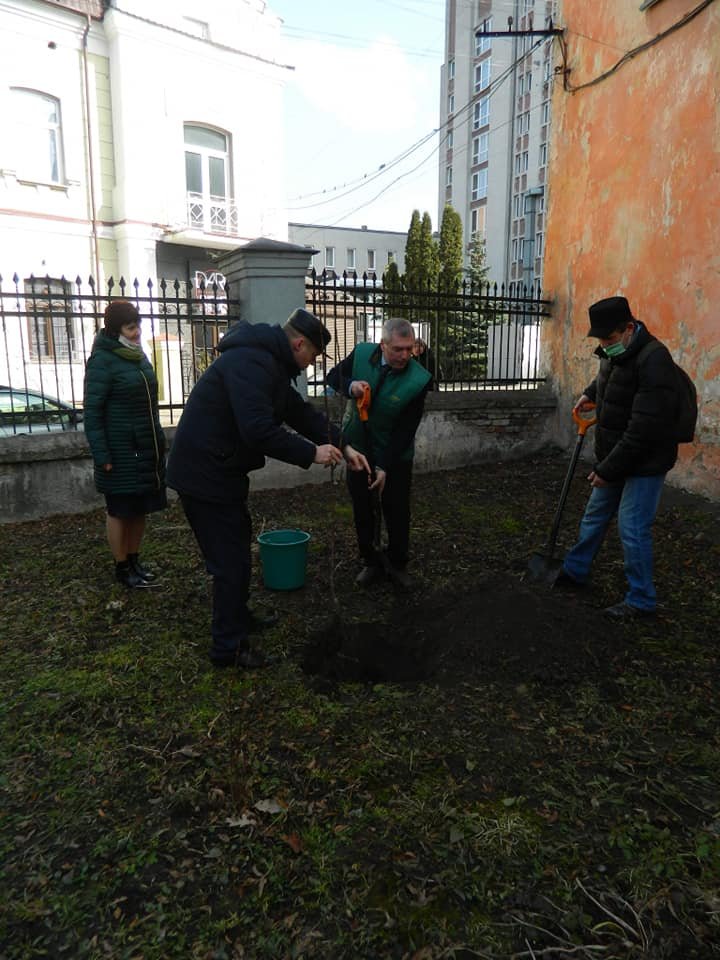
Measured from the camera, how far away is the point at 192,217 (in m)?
16.4

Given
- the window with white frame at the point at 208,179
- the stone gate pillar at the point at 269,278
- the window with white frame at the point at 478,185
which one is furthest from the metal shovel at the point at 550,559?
the window with white frame at the point at 478,185

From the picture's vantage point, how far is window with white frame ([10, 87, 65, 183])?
13859mm

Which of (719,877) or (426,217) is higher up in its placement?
(426,217)

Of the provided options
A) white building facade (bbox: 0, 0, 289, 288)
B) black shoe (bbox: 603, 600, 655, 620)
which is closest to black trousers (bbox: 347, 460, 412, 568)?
black shoe (bbox: 603, 600, 655, 620)

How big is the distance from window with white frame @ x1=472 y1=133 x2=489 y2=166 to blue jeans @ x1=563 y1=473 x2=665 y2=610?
3863 centimetres

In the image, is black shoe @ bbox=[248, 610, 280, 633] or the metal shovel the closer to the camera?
black shoe @ bbox=[248, 610, 280, 633]

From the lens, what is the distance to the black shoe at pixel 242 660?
331 centimetres

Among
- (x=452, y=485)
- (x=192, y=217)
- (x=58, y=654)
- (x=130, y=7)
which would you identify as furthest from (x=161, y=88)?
(x=58, y=654)

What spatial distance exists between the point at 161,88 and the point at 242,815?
1734 centimetres

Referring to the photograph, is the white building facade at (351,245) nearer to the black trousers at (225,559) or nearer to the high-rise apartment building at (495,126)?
the high-rise apartment building at (495,126)

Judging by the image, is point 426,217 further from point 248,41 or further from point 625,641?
point 625,641

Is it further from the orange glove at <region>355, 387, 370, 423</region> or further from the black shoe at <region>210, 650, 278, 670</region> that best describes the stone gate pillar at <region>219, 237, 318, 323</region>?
the black shoe at <region>210, 650, 278, 670</region>

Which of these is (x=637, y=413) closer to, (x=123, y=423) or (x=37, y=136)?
(x=123, y=423)

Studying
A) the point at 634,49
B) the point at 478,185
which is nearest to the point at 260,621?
the point at 634,49
